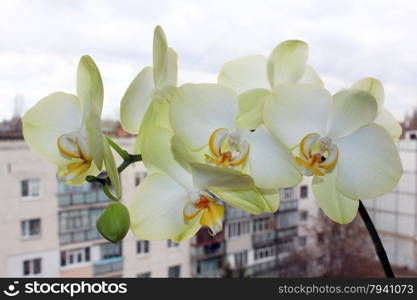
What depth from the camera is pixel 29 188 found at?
16.0 feet

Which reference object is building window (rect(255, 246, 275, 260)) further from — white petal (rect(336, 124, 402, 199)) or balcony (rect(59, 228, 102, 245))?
white petal (rect(336, 124, 402, 199))

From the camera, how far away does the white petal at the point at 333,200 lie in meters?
0.27

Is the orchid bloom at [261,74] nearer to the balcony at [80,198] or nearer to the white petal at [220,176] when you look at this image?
the white petal at [220,176]

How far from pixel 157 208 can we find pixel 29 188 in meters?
4.97

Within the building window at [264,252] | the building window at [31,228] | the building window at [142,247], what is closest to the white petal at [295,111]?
the building window at [31,228]

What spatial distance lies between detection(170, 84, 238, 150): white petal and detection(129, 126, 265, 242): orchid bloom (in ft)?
0.03

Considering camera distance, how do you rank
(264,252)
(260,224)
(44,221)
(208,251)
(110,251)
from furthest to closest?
(264,252)
(260,224)
(208,251)
(110,251)
(44,221)

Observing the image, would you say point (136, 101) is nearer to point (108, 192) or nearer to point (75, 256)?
point (108, 192)

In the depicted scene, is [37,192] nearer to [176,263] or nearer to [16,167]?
[16,167]

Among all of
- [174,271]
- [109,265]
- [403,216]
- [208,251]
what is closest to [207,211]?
[109,265]

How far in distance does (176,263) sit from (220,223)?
5.34 meters

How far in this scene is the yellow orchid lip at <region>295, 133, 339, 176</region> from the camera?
0.24 m

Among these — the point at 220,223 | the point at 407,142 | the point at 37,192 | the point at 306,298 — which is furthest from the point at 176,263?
the point at 220,223

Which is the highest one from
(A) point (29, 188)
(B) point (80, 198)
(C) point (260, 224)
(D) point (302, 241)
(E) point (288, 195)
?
(E) point (288, 195)
